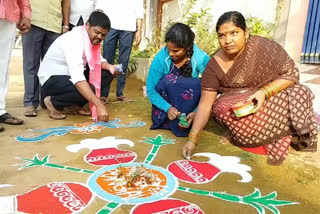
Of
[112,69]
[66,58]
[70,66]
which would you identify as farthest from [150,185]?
[112,69]

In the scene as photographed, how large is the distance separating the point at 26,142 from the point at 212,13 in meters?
4.27

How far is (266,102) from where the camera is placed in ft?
7.32

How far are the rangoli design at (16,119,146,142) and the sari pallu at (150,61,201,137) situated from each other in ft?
1.48

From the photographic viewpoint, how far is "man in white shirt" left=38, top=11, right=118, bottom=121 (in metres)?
2.79

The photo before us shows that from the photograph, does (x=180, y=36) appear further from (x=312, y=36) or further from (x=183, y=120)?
(x=312, y=36)

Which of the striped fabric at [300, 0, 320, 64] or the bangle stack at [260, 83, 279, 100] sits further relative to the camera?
the striped fabric at [300, 0, 320, 64]

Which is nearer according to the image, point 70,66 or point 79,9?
point 70,66

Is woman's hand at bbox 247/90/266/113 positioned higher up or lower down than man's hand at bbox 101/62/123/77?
lower down

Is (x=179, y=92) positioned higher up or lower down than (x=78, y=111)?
higher up

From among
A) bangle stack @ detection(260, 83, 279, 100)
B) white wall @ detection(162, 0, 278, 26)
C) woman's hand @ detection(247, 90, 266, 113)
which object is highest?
white wall @ detection(162, 0, 278, 26)

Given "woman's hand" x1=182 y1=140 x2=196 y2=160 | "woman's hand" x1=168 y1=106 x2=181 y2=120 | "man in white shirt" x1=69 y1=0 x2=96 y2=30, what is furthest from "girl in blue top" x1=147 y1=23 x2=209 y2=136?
"man in white shirt" x1=69 y1=0 x2=96 y2=30

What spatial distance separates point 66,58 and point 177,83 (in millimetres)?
1097

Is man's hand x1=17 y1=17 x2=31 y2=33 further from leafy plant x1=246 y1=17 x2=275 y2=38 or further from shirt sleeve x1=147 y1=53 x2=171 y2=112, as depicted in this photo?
leafy plant x1=246 y1=17 x2=275 y2=38

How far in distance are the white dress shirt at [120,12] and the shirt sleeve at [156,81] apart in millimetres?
1230
